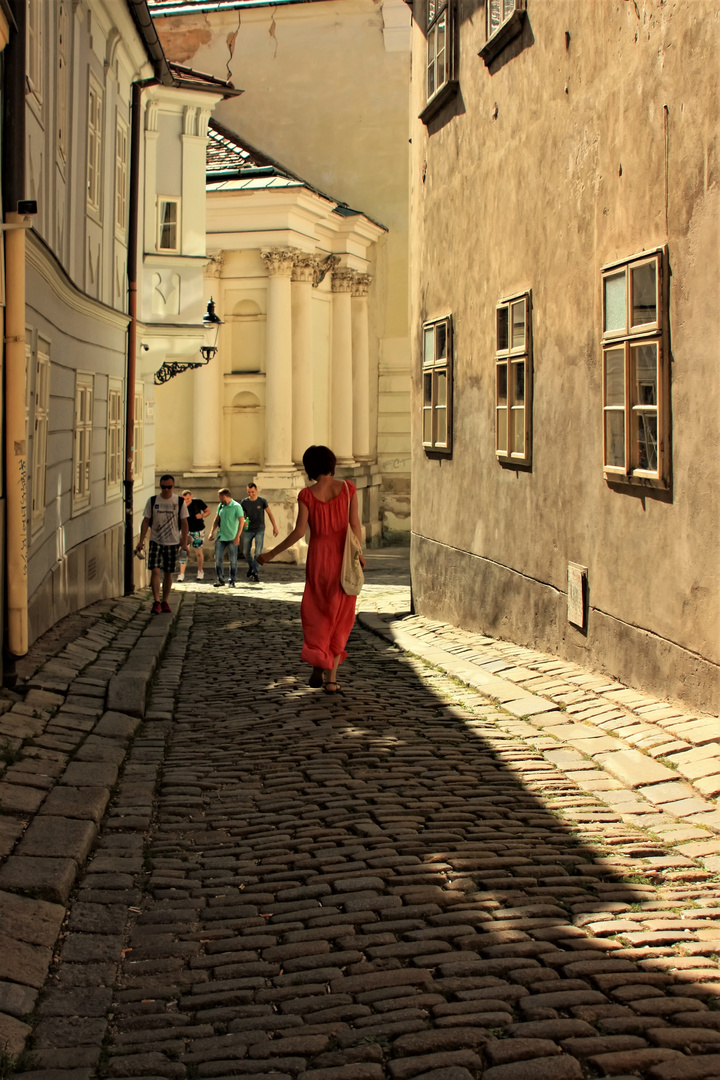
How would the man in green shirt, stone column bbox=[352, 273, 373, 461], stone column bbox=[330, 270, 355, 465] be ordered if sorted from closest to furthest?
the man in green shirt
stone column bbox=[330, 270, 355, 465]
stone column bbox=[352, 273, 373, 461]

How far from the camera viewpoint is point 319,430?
108ft

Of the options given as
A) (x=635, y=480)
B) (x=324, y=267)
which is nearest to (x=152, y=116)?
(x=324, y=267)

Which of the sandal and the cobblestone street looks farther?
the sandal

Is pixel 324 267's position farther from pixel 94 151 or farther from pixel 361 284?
pixel 94 151

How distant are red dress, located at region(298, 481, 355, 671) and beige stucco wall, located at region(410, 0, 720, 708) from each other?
181 centimetres

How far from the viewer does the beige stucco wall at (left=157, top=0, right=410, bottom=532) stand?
1346 inches

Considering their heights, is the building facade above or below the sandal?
above

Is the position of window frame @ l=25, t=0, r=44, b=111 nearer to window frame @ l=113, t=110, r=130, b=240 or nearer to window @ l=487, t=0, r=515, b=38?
window @ l=487, t=0, r=515, b=38

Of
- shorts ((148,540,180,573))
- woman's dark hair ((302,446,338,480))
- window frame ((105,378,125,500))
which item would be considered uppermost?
window frame ((105,378,125,500))

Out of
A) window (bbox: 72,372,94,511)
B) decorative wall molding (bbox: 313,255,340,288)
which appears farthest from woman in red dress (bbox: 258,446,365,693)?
decorative wall molding (bbox: 313,255,340,288)

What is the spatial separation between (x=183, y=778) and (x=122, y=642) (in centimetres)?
530

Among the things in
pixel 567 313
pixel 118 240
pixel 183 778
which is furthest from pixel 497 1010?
pixel 118 240

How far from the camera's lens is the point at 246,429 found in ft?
98.4

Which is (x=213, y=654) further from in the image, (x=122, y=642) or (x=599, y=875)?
(x=599, y=875)
